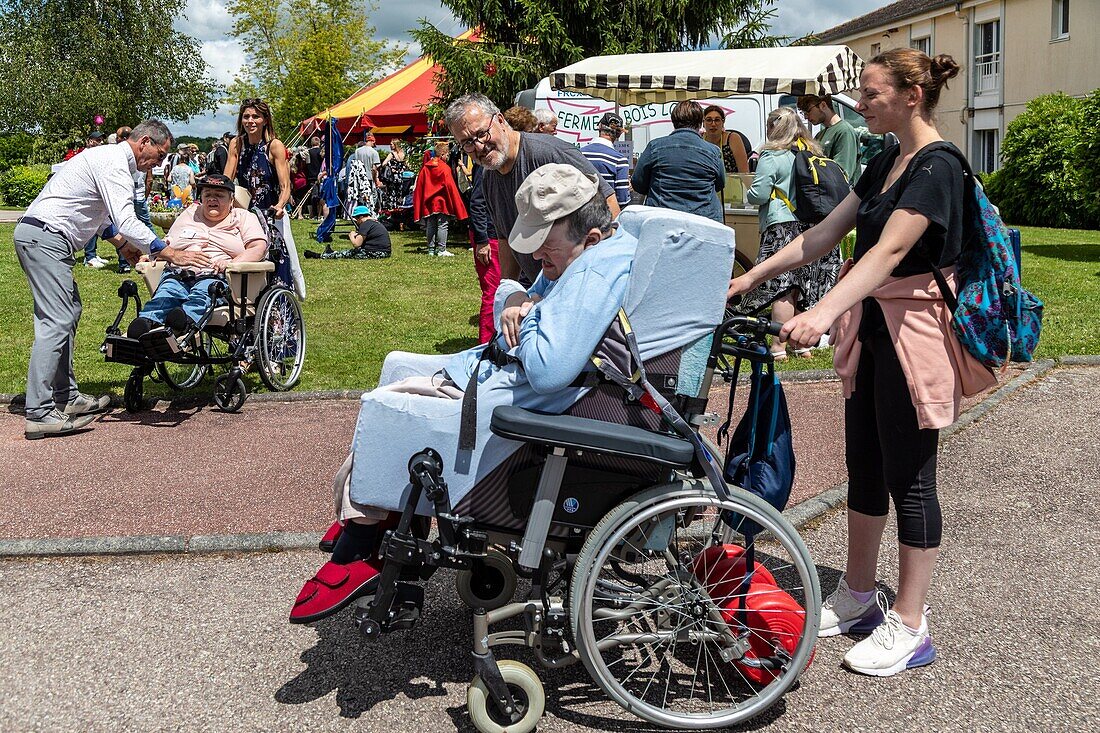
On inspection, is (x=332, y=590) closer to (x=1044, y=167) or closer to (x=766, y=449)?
(x=766, y=449)

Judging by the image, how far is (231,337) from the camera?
7.24 metres

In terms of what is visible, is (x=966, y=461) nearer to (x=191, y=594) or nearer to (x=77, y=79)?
(x=191, y=594)

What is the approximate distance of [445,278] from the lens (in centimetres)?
1452

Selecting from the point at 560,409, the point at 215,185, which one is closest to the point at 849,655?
the point at 560,409

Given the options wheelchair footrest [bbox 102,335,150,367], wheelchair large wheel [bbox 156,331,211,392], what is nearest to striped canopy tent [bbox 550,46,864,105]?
wheelchair large wheel [bbox 156,331,211,392]

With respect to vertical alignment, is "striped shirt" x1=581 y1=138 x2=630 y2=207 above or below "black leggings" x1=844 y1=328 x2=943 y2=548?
above

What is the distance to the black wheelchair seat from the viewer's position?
3004mm

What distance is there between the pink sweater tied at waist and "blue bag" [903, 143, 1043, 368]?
1.5 inches

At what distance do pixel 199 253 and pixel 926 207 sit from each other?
17.6ft

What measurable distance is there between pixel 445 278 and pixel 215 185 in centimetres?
710

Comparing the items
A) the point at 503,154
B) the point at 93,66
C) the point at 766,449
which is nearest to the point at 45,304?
the point at 503,154

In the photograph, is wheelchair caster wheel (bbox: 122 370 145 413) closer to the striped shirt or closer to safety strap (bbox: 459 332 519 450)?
the striped shirt

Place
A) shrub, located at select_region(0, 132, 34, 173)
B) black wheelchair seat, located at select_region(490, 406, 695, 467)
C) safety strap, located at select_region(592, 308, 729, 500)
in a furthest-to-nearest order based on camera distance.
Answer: shrub, located at select_region(0, 132, 34, 173), safety strap, located at select_region(592, 308, 729, 500), black wheelchair seat, located at select_region(490, 406, 695, 467)

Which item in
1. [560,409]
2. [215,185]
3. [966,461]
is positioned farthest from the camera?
[215,185]
